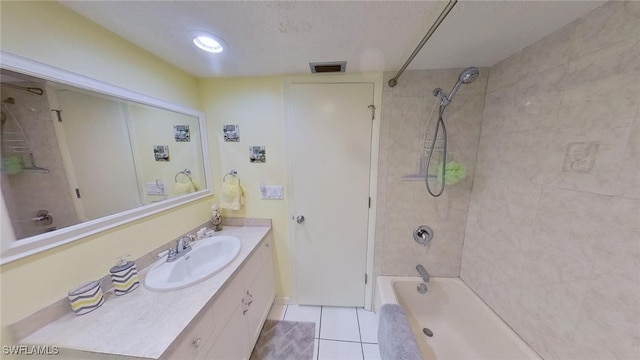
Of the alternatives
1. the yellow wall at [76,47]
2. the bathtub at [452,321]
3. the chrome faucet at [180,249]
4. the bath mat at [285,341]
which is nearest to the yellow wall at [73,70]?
the yellow wall at [76,47]

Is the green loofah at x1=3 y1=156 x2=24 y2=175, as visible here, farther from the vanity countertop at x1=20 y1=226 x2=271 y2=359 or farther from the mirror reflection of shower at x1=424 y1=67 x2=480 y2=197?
the mirror reflection of shower at x1=424 y1=67 x2=480 y2=197

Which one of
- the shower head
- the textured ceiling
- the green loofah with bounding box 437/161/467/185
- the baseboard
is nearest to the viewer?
the textured ceiling

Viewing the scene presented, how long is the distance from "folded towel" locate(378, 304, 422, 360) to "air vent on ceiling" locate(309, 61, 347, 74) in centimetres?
181

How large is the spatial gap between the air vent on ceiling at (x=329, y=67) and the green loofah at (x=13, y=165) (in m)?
1.49

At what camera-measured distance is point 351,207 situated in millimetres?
1708

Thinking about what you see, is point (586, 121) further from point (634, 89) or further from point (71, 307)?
point (71, 307)

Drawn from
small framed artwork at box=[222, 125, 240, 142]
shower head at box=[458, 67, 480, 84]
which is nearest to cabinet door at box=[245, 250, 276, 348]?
small framed artwork at box=[222, 125, 240, 142]

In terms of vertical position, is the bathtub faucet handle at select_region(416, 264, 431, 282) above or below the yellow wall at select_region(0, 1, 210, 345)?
below

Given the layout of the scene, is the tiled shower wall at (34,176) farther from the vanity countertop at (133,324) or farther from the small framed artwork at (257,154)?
the small framed artwork at (257,154)

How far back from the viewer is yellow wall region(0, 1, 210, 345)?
712 millimetres

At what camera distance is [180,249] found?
131cm

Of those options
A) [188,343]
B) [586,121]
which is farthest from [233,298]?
[586,121]

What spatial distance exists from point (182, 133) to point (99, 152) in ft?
1.85

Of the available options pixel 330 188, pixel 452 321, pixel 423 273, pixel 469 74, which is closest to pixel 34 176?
pixel 330 188
